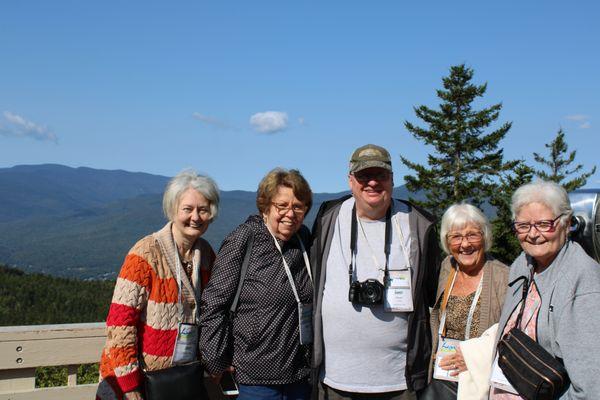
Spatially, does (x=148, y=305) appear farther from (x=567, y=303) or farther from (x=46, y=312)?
(x=46, y=312)

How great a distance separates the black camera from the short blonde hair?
535 mm

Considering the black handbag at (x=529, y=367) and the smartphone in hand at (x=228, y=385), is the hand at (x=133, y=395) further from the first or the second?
the black handbag at (x=529, y=367)

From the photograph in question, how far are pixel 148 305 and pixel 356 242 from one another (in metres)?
1.14

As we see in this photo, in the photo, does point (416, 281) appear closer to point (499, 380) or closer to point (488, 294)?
point (488, 294)

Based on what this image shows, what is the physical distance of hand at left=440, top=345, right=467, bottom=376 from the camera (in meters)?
3.12

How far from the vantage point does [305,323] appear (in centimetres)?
323

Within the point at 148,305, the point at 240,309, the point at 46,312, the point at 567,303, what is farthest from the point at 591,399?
the point at 46,312

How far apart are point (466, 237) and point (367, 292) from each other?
662 mm

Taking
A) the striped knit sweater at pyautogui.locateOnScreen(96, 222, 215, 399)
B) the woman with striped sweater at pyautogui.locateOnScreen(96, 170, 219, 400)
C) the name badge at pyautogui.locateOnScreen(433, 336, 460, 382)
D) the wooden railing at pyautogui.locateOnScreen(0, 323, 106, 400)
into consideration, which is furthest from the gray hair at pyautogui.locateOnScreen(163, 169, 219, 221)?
the name badge at pyautogui.locateOnScreen(433, 336, 460, 382)

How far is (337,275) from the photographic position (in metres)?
3.28

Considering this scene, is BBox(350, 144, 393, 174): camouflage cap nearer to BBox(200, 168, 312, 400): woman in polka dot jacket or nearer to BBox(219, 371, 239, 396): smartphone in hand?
BBox(200, 168, 312, 400): woman in polka dot jacket

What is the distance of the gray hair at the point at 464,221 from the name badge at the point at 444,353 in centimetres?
51

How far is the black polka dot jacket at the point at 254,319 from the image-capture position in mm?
3152

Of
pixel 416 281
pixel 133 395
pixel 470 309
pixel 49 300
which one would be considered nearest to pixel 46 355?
pixel 133 395
